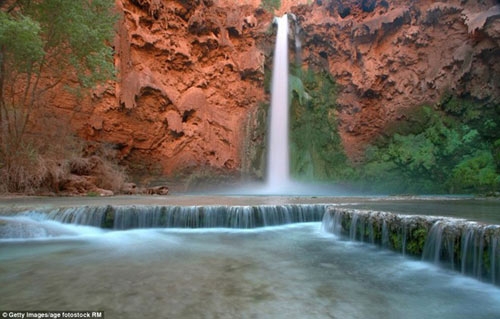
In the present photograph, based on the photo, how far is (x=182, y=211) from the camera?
271 inches

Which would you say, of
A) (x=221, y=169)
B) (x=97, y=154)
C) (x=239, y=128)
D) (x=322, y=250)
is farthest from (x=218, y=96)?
(x=322, y=250)

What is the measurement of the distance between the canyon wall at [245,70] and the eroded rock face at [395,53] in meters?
0.05

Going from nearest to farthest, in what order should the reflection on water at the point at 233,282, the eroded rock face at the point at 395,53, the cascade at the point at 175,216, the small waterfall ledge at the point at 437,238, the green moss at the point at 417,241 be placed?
the reflection on water at the point at 233,282
the small waterfall ledge at the point at 437,238
the green moss at the point at 417,241
the cascade at the point at 175,216
the eroded rock face at the point at 395,53

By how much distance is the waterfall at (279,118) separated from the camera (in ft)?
61.0

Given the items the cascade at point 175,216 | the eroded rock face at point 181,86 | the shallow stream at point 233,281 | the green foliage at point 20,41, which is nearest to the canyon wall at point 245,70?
the eroded rock face at point 181,86

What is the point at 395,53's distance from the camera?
61.0 feet

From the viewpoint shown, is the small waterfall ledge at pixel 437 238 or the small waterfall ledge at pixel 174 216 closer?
the small waterfall ledge at pixel 437 238

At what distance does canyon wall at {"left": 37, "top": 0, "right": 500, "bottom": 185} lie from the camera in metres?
15.6

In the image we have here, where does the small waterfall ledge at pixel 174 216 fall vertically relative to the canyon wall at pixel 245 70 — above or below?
below

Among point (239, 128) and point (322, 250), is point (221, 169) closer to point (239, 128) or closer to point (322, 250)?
point (239, 128)

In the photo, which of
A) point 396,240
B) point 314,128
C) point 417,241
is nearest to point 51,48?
point 396,240

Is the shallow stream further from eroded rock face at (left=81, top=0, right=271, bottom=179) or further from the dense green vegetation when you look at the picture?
the dense green vegetation

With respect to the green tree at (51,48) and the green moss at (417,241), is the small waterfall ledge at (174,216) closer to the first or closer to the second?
the green moss at (417,241)

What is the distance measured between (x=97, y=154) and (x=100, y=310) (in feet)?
42.9
